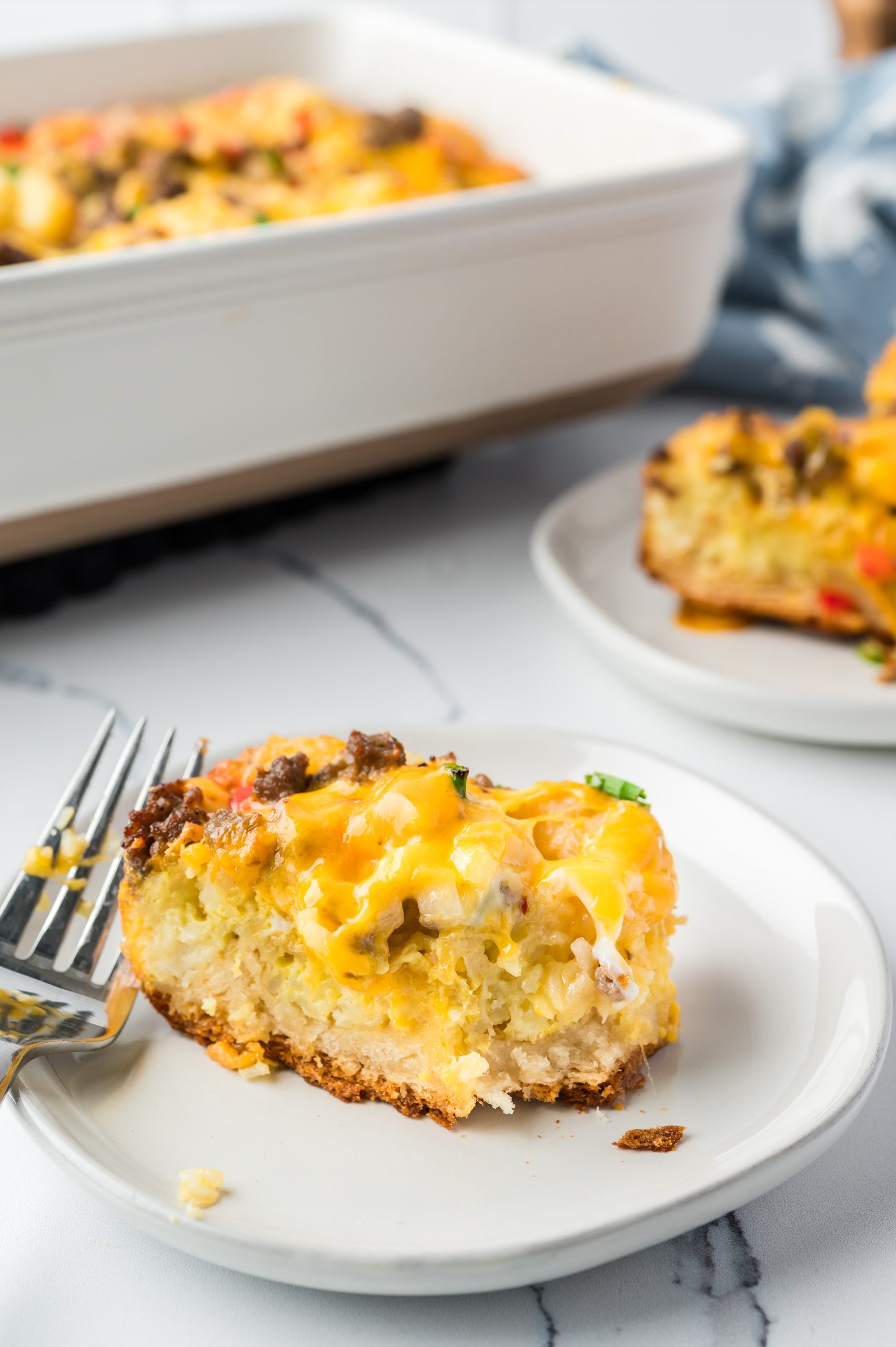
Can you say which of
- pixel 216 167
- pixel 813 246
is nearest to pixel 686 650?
pixel 813 246

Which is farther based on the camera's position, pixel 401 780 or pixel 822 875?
pixel 822 875

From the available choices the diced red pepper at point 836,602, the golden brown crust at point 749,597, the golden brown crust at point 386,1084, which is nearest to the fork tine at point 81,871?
the golden brown crust at point 386,1084

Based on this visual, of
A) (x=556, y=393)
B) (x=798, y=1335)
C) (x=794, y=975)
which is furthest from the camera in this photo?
(x=556, y=393)

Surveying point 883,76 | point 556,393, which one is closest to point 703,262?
point 556,393

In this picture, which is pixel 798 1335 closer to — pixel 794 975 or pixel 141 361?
pixel 794 975

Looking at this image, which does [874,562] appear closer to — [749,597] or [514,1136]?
[749,597]

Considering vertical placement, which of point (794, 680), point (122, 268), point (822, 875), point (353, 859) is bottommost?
point (794, 680)

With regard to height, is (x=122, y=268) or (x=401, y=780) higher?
(x=122, y=268)
